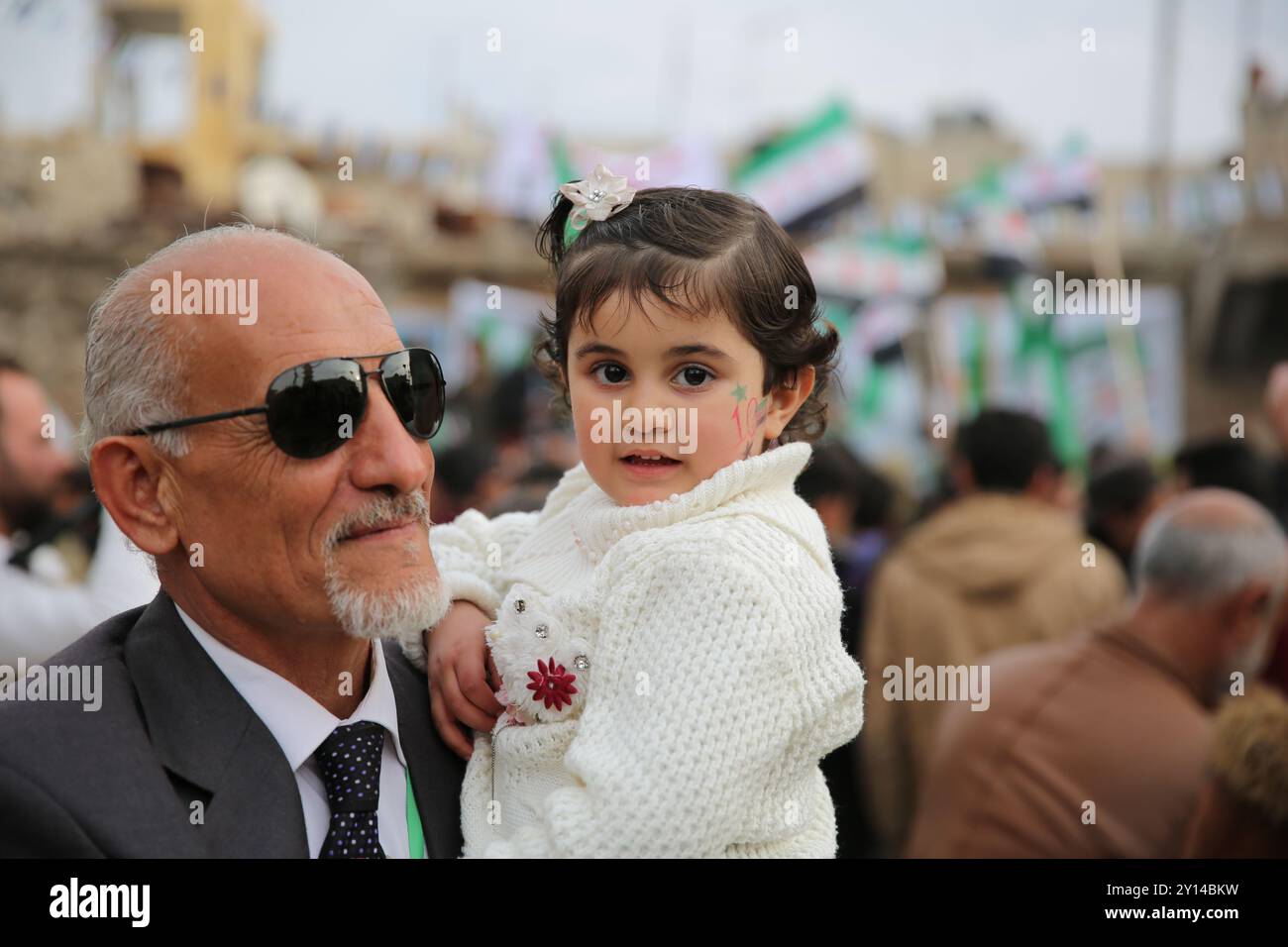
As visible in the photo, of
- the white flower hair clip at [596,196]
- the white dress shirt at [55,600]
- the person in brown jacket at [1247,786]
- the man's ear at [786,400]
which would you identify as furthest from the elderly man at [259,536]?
the person in brown jacket at [1247,786]

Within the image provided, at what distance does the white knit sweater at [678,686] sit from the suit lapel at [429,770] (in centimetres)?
6

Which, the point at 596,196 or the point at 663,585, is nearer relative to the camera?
Result: the point at 663,585

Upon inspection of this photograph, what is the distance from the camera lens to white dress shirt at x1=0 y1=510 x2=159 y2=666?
4332 millimetres

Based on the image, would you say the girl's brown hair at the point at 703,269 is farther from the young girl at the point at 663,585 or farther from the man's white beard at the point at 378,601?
the man's white beard at the point at 378,601

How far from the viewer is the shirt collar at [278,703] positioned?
246 centimetres

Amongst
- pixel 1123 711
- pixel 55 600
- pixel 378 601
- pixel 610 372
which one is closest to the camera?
pixel 378 601

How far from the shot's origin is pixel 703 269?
2570mm

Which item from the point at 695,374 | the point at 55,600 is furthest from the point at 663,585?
the point at 55,600

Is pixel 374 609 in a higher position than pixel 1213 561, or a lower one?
higher

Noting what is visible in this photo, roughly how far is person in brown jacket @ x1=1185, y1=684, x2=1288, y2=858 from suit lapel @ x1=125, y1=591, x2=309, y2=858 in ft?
8.12

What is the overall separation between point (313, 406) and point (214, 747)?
0.62 m

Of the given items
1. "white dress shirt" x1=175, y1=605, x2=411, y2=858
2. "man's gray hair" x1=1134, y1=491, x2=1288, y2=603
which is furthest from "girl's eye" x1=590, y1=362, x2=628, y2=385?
"man's gray hair" x1=1134, y1=491, x2=1288, y2=603

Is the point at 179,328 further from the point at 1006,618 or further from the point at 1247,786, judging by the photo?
the point at 1006,618

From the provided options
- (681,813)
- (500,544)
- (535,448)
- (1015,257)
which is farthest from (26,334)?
(681,813)
